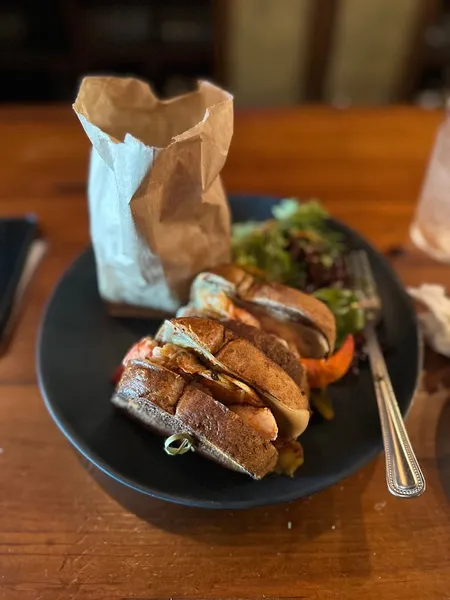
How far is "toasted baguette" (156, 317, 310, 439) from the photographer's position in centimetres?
80

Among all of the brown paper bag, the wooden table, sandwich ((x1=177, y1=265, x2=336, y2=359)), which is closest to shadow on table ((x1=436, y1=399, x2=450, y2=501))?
the wooden table

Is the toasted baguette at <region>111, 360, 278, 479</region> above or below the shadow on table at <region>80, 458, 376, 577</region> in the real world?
above

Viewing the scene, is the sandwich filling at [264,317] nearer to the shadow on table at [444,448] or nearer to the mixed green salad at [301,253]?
the mixed green salad at [301,253]

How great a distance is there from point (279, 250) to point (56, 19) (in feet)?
6.20

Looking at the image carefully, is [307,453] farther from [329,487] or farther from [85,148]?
[85,148]

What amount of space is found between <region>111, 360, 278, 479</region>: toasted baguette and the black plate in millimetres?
48

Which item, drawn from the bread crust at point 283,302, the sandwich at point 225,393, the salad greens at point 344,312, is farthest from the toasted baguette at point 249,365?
Result: the salad greens at point 344,312

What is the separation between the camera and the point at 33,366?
105cm

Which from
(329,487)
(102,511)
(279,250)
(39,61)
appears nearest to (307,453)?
(329,487)

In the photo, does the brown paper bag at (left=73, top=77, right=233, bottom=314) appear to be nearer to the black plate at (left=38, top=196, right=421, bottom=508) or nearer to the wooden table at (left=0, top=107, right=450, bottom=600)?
the black plate at (left=38, top=196, right=421, bottom=508)

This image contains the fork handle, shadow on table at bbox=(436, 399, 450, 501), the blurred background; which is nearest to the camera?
the fork handle

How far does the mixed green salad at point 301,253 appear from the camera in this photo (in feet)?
3.65

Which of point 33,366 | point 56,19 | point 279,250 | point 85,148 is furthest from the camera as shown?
point 56,19

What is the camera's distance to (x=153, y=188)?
0.87m
